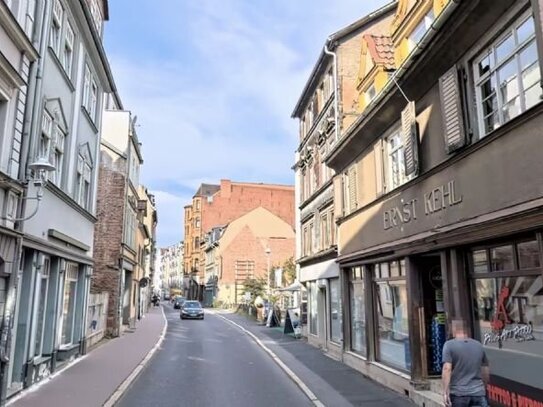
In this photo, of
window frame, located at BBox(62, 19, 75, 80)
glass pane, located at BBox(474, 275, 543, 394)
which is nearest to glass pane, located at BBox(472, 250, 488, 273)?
glass pane, located at BBox(474, 275, 543, 394)

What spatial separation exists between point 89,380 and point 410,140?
9189 millimetres

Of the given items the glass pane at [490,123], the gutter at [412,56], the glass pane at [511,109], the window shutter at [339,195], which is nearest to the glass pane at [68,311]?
the window shutter at [339,195]

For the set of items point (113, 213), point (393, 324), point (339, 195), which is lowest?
point (393, 324)

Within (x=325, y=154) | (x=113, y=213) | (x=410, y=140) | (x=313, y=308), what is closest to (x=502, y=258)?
(x=410, y=140)

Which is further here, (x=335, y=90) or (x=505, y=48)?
(x=335, y=90)

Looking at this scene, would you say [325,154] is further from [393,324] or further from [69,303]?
[69,303]

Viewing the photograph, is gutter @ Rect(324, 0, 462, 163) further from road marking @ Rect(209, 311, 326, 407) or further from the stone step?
road marking @ Rect(209, 311, 326, 407)

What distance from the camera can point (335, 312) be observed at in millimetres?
18359

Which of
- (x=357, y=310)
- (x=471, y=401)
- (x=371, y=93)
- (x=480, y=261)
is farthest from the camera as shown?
(x=371, y=93)

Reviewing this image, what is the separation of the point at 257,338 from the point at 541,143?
20.1 m

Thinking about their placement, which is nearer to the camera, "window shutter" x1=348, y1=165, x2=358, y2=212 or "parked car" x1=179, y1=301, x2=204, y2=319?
"window shutter" x1=348, y1=165, x2=358, y2=212

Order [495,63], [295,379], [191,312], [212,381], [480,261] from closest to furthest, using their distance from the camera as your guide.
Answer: [495,63] → [480,261] → [212,381] → [295,379] → [191,312]

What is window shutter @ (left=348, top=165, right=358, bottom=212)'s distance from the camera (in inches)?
599

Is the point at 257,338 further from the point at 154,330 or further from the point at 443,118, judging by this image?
the point at 443,118
